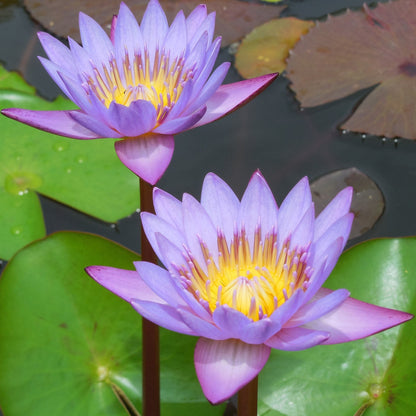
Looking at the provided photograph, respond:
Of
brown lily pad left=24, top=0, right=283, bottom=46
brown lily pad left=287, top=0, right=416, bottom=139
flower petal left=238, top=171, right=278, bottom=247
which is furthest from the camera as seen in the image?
brown lily pad left=24, top=0, right=283, bottom=46

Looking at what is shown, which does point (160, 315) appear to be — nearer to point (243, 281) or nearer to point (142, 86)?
point (243, 281)

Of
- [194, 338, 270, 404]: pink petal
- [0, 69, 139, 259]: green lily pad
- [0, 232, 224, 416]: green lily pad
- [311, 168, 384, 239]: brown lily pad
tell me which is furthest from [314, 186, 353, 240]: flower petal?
[0, 69, 139, 259]: green lily pad

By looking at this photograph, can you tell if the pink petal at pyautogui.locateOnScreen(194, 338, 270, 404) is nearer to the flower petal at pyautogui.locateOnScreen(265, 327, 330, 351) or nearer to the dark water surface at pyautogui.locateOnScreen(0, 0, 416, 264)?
the flower petal at pyautogui.locateOnScreen(265, 327, 330, 351)

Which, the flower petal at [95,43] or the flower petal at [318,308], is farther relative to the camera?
the flower petal at [95,43]

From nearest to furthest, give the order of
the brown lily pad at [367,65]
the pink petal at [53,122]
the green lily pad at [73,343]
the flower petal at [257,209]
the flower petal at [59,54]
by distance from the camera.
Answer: the flower petal at [257,209]
the pink petal at [53,122]
the flower petal at [59,54]
the green lily pad at [73,343]
the brown lily pad at [367,65]

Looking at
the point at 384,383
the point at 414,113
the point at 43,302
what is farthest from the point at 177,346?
the point at 414,113

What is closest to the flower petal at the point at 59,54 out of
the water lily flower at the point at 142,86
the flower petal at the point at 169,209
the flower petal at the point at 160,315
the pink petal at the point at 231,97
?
the water lily flower at the point at 142,86

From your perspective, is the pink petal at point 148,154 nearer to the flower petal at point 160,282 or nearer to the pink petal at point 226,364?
the flower petal at point 160,282
